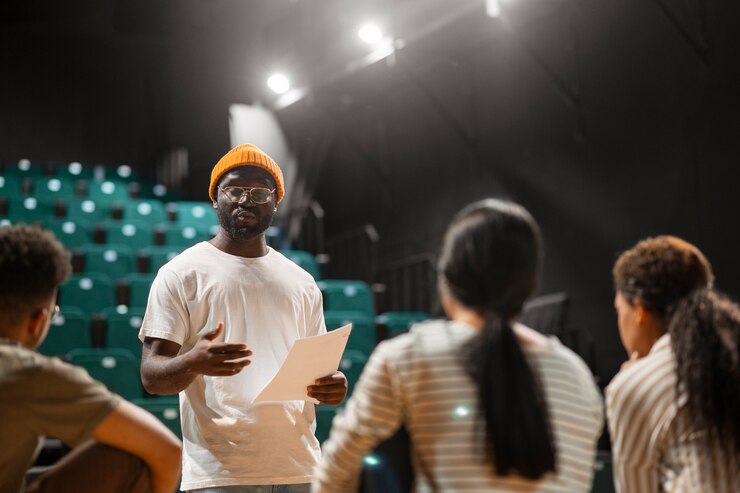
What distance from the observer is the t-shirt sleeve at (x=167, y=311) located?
2.28 meters

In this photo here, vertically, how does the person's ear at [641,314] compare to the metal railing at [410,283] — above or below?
below

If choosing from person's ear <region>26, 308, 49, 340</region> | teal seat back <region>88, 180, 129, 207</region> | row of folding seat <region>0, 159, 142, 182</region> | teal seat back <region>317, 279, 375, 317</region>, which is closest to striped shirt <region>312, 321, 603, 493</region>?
person's ear <region>26, 308, 49, 340</region>

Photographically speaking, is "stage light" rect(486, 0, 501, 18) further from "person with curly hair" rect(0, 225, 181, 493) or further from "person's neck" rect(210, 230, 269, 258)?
"person with curly hair" rect(0, 225, 181, 493)

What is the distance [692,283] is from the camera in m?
1.83

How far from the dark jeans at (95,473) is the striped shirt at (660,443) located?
0.88m

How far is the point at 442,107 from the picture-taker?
891cm

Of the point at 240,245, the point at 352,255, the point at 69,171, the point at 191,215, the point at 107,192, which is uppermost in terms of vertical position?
the point at 69,171

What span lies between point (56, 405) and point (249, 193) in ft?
3.83

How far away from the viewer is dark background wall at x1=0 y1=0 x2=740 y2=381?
651 centimetres

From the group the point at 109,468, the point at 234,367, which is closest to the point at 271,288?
the point at 234,367

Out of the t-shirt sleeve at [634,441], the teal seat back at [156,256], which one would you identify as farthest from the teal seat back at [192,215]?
the t-shirt sleeve at [634,441]

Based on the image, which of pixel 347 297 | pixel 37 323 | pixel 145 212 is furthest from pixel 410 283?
pixel 37 323

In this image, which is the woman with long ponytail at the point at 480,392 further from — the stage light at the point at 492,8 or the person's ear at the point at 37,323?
the stage light at the point at 492,8

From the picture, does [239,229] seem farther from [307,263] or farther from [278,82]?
[278,82]
